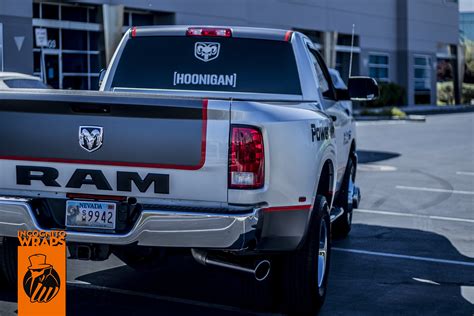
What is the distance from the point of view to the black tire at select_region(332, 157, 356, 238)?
361 inches

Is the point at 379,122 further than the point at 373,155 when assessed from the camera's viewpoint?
Yes

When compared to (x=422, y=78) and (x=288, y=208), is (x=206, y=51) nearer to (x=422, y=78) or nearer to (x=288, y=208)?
(x=288, y=208)

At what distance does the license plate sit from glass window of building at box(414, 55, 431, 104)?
2112 inches

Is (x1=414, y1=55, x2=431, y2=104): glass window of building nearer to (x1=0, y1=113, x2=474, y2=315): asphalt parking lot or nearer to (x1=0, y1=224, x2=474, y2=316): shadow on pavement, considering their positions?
(x1=0, y1=113, x2=474, y2=315): asphalt parking lot

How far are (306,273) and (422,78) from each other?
2143 inches

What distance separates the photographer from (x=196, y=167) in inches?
214

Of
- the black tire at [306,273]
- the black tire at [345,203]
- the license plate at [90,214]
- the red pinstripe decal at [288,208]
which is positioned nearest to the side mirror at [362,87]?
the black tire at [345,203]

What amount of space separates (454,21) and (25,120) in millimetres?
60860

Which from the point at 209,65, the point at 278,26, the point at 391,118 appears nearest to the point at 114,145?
the point at 209,65

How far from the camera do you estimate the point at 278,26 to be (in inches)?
1650

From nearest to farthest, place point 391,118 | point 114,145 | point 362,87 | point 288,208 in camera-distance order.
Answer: point 114,145
point 288,208
point 362,87
point 391,118

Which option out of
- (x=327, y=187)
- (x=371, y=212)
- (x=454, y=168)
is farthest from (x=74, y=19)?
(x=327, y=187)

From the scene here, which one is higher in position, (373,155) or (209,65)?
(209,65)

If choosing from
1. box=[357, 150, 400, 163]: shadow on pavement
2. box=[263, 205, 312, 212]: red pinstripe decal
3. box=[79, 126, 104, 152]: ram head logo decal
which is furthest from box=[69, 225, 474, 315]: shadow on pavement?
box=[357, 150, 400, 163]: shadow on pavement
